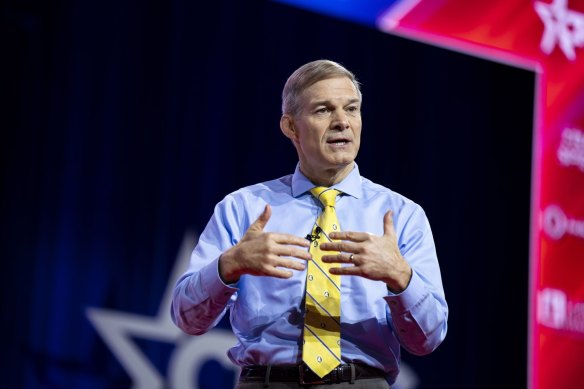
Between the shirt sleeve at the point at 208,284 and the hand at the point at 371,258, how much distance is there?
0.25 m

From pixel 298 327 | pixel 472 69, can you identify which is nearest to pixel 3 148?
pixel 298 327

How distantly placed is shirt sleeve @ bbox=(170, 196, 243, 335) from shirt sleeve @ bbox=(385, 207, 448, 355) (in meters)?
0.37

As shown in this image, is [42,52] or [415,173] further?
[415,173]

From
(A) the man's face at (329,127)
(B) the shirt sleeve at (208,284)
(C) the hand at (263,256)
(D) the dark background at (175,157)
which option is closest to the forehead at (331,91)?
(A) the man's face at (329,127)

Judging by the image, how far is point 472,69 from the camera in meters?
4.19

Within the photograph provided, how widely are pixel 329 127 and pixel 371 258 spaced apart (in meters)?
0.46

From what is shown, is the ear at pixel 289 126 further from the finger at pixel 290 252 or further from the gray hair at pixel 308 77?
the finger at pixel 290 252

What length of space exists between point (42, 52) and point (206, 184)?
90 cm

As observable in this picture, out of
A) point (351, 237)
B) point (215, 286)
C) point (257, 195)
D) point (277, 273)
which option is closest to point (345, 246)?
point (351, 237)

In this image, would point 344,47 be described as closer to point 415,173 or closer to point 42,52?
point 415,173

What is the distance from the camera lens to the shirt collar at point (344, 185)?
1.89m

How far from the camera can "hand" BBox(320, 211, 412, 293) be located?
5.07 ft

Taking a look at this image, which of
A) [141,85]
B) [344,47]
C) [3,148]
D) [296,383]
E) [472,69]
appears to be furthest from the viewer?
[472,69]

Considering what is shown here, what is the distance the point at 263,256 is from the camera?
5.10 feet
